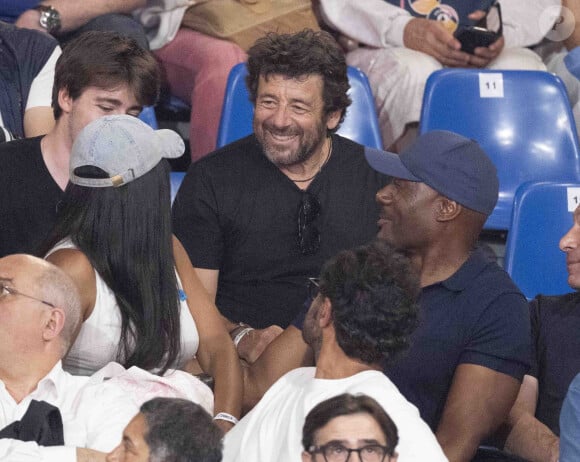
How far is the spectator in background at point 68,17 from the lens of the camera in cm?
445

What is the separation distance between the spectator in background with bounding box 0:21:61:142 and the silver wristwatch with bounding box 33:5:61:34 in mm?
487

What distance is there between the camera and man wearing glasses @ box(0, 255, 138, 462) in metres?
2.31

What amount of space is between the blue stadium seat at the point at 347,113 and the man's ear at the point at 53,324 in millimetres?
1902

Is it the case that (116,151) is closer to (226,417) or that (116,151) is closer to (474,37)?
(226,417)

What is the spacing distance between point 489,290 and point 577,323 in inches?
11.4

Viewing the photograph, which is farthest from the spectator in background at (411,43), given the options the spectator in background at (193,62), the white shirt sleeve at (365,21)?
the spectator in background at (193,62)

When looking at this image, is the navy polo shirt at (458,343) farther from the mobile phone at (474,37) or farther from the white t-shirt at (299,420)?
the mobile phone at (474,37)

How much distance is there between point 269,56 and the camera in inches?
146

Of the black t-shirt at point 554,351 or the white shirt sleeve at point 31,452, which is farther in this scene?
the black t-shirt at point 554,351

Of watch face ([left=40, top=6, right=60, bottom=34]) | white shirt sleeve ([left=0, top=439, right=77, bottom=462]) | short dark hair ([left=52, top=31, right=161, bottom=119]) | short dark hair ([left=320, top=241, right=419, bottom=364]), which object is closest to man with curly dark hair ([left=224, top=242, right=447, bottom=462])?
short dark hair ([left=320, top=241, right=419, bottom=364])

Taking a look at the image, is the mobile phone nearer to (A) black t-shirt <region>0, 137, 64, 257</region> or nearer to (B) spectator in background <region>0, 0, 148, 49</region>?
(B) spectator in background <region>0, 0, 148, 49</region>

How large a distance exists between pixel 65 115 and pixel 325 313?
1.39 metres

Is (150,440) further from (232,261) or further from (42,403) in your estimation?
(232,261)

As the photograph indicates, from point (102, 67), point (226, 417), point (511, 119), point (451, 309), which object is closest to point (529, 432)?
point (451, 309)
